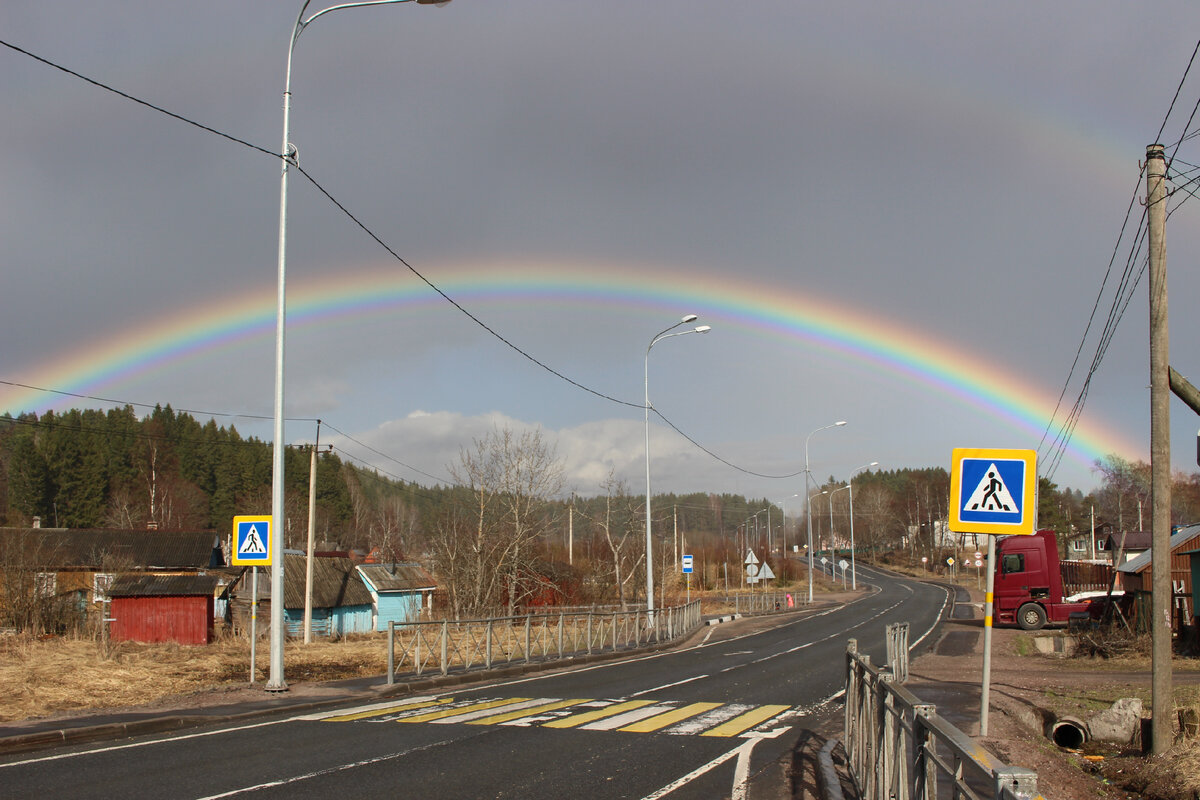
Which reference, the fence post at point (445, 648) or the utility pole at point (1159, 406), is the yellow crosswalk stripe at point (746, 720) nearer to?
the utility pole at point (1159, 406)

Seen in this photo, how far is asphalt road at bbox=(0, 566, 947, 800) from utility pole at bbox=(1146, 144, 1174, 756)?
485cm

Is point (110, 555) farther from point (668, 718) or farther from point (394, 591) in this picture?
point (668, 718)

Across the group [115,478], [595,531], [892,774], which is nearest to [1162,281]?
[892,774]

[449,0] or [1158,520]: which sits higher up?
[449,0]

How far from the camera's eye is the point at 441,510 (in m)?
56.0

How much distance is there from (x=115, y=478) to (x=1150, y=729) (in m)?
96.2

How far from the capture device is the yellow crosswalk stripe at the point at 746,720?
11.7 meters

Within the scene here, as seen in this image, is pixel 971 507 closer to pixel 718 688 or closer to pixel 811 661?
pixel 718 688

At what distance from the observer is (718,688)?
55.1 ft

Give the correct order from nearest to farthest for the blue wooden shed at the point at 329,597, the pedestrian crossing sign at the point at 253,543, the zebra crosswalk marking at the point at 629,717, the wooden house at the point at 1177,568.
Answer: the zebra crosswalk marking at the point at 629,717, the pedestrian crossing sign at the point at 253,543, the wooden house at the point at 1177,568, the blue wooden shed at the point at 329,597

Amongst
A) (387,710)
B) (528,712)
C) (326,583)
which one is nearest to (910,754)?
(528,712)

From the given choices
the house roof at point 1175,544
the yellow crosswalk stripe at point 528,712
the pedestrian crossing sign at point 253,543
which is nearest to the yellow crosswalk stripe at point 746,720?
the yellow crosswalk stripe at point 528,712

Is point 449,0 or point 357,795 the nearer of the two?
point 357,795

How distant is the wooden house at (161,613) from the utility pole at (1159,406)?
3388 cm
